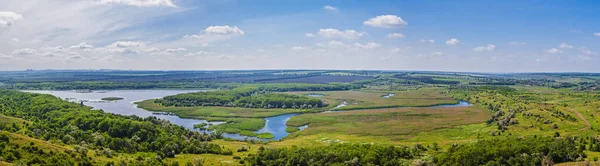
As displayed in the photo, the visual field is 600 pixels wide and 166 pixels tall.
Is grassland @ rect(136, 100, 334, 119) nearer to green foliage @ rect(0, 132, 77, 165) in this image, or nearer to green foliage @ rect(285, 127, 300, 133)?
green foliage @ rect(285, 127, 300, 133)

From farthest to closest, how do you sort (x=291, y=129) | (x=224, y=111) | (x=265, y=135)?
(x=224, y=111), (x=291, y=129), (x=265, y=135)

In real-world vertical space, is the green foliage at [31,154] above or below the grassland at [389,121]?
above

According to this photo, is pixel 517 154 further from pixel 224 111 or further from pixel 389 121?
pixel 224 111

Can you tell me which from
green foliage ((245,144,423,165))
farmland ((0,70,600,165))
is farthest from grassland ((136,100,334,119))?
green foliage ((245,144,423,165))

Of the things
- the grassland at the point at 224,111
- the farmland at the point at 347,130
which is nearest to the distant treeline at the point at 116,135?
the farmland at the point at 347,130

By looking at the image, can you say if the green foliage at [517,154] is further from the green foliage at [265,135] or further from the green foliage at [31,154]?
the green foliage at [31,154]

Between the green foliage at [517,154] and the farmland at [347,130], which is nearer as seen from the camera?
the green foliage at [517,154]

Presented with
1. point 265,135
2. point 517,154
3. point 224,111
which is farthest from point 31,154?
point 224,111

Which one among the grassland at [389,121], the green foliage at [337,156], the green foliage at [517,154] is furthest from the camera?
the grassland at [389,121]

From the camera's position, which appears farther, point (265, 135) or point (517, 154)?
point (265, 135)

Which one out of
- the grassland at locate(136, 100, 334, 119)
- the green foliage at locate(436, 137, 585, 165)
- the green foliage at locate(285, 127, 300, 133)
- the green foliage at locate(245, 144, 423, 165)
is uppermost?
the green foliage at locate(436, 137, 585, 165)
